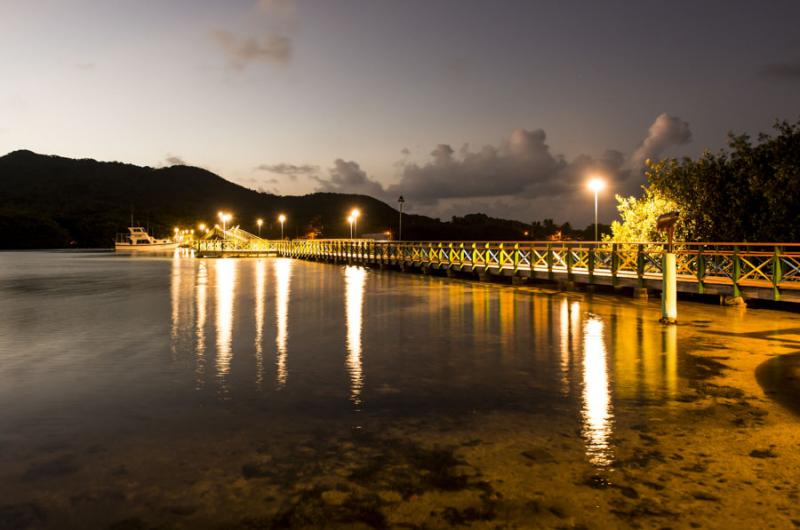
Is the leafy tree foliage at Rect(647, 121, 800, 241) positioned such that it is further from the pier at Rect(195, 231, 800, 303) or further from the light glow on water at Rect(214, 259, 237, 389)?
the light glow on water at Rect(214, 259, 237, 389)

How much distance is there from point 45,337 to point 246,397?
8205mm

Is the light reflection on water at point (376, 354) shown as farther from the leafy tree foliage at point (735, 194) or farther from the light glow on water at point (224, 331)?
the leafy tree foliage at point (735, 194)

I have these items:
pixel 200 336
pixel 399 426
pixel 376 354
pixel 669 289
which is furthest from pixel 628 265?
pixel 399 426

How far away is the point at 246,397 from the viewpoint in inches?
320

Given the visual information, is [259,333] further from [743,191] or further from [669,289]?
[743,191]

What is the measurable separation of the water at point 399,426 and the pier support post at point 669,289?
982 millimetres

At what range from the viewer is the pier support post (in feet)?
49.9

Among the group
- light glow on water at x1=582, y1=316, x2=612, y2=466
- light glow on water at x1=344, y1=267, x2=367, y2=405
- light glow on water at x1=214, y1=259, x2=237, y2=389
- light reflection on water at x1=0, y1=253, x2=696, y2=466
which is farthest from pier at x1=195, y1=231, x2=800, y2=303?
light glow on water at x1=214, y1=259, x2=237, y2=389

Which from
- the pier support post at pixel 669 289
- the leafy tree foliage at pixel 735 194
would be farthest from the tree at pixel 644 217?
the pier support post at pixel 669 289

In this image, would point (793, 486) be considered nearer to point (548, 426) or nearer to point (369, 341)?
point (548, 426)

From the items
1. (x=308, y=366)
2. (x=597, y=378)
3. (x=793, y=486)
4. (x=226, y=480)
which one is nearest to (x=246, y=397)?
(x=308, y=366)

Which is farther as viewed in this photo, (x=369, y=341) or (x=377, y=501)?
(x=369, y=341)

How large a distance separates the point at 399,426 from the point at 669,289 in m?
10.8

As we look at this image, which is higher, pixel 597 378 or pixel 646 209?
pixel 646 209
